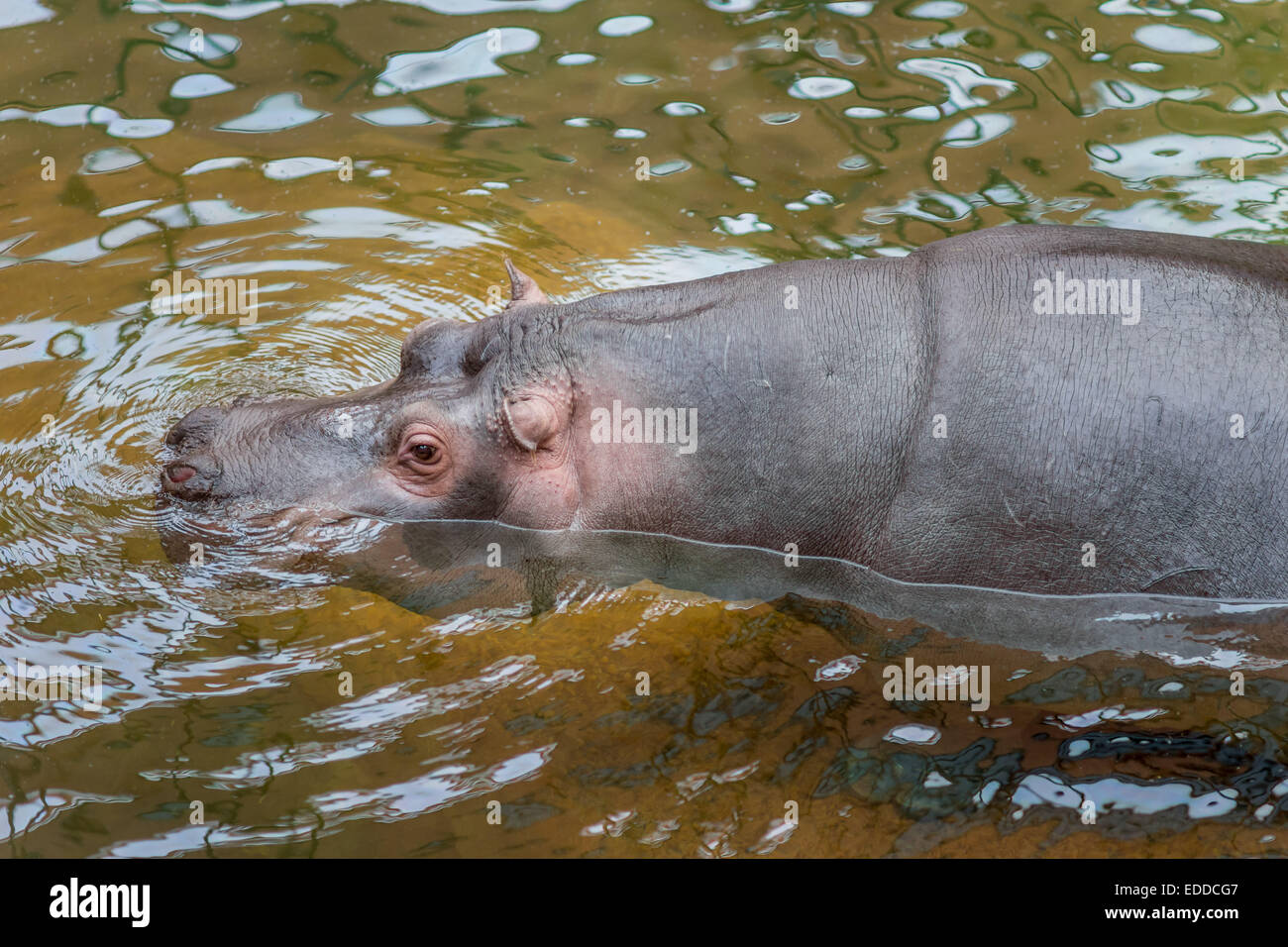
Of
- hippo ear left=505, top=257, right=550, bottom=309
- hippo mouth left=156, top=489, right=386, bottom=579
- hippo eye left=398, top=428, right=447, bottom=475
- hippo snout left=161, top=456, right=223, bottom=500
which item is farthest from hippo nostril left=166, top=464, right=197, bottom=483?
hippo ear left=505, top=257, right=550, bottom=309

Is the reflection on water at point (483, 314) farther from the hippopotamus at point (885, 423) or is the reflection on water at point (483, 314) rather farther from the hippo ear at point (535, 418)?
the hippo ear at point (535, 418)

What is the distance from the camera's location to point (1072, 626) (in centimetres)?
540

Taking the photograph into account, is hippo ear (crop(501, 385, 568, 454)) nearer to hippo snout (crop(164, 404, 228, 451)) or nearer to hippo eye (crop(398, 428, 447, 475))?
hippo eye (crop(398, 428, 447, 475))

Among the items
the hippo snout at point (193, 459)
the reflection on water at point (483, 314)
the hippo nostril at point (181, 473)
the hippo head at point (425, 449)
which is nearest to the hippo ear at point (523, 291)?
the hippo head at point (425, 449)

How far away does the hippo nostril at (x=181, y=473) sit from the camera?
Answer: 5.63 m

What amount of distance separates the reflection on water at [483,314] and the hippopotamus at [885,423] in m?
→ 0.27

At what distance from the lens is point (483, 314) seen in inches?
285

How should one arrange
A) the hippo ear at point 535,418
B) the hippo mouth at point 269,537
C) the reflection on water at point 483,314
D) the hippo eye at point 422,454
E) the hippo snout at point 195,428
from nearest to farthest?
the reflection on water at point 483,314, the hippo ear at point 535,418, the hippo eye at point 422,454, the hippo mouth at point 269,537, the hippo snout at point 195,428

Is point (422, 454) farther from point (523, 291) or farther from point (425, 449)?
point (523, 291)

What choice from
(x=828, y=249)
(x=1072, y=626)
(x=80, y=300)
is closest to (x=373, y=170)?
(x=80, y=300)

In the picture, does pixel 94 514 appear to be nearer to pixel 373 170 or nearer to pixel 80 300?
pixel 80 300

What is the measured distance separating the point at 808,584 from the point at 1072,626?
1101 mm

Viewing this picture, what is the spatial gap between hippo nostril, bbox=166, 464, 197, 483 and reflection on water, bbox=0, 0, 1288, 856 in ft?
1.21

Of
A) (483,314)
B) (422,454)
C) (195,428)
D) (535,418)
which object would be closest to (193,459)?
(195,428)
